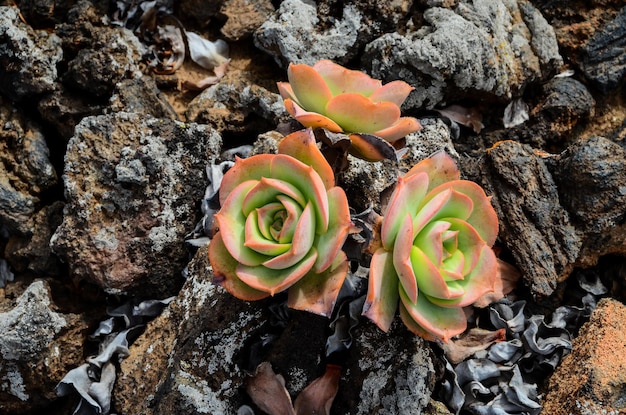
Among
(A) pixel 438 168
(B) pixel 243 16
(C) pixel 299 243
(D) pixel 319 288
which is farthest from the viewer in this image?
(B) pixel 243 16

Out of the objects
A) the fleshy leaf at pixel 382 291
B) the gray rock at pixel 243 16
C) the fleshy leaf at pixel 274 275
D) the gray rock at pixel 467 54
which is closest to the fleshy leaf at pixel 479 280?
the fleshy leaf at pixel 382 291

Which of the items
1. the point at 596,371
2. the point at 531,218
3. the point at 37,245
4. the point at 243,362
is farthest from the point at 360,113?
the point at 37,245

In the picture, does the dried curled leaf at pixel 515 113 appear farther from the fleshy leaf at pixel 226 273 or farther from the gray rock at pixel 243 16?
the fleshy leaf at pixel 226 273

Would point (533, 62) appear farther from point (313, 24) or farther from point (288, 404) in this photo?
point (288, 404)

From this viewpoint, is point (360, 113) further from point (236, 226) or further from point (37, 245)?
point (37, 245)

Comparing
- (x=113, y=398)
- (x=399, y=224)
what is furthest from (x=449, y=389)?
(x=113, y=398)

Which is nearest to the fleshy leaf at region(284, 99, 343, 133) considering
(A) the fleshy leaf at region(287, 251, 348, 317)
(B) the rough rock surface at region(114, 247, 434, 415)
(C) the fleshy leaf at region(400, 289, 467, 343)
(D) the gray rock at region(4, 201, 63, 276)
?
(A) the fleshy leaf at region(287, 251, 348, 317)

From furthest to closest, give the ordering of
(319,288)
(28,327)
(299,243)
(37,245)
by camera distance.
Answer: (37,245) → (28,327) → (319,288) → (299,243)
